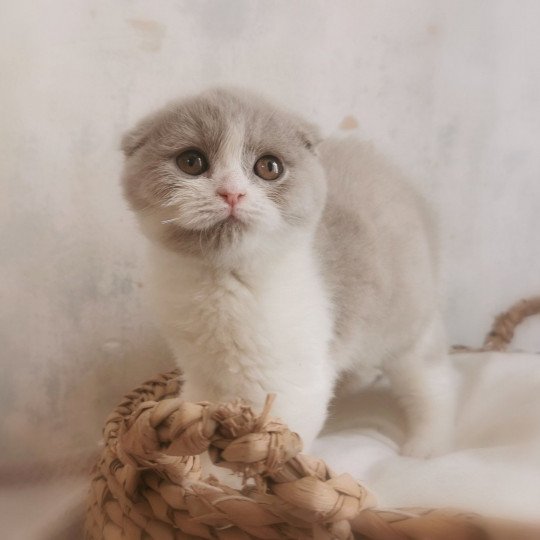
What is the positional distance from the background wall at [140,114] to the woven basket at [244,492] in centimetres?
47

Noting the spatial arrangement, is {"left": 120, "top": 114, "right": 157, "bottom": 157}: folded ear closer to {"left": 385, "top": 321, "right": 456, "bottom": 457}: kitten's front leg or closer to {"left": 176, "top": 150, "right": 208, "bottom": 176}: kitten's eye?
{"left": 176, "top": 150, "right": 208, "bottom": 176}: kitten's eye

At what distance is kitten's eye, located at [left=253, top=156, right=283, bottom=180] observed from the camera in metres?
0.74

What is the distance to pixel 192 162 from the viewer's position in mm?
726

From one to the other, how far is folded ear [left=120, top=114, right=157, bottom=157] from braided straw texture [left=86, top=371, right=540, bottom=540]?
0.32 metres

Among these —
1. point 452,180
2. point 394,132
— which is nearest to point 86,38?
point 394,132

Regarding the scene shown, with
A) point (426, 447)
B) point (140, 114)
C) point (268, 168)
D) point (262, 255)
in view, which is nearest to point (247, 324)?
point (262, 255)

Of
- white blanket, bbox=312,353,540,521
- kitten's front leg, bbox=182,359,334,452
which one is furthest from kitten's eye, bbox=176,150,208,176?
white blanket, bbox=312,353,540,521

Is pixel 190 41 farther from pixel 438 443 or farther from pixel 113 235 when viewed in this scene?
pixel 438 443

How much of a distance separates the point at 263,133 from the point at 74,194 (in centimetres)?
47

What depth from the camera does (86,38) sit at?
1.02 meters

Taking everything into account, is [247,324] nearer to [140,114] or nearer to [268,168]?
[268,168]

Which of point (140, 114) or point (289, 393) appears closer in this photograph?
point (289, 393)

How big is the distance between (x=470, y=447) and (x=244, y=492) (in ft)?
1.46

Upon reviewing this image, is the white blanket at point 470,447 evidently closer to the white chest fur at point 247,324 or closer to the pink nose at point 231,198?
the white chest fur at point 247,324
